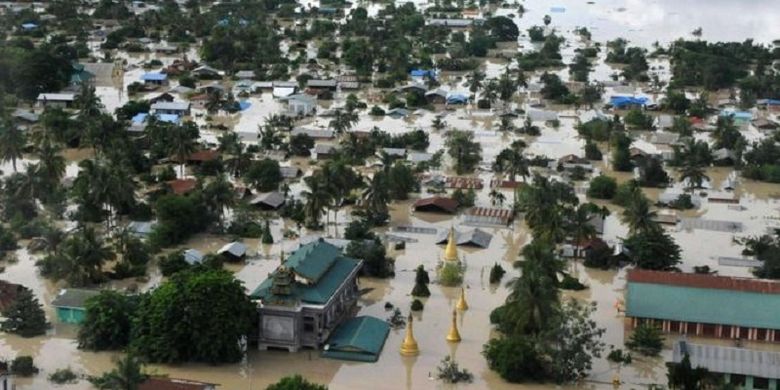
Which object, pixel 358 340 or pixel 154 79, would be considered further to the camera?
pixel 154 79

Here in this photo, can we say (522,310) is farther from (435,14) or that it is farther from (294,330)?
(435,14)

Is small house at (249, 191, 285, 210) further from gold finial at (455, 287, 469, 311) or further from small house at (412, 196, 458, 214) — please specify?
gold finial at (455, 287, 469, 311)

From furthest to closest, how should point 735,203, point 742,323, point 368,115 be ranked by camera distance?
point 368,115, point 735,203, point 742,323

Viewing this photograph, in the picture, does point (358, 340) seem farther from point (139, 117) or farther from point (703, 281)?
point (139, 117)

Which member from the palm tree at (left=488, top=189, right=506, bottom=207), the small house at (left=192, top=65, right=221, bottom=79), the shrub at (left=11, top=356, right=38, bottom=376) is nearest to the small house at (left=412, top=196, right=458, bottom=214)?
the palm tree at (left=488, top=189, right=506, bottom=207)

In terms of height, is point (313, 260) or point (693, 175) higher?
point (313, 260)

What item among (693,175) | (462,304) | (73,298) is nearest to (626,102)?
(693,175)

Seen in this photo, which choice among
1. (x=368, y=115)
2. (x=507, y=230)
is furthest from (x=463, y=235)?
(x=368, y=115)
